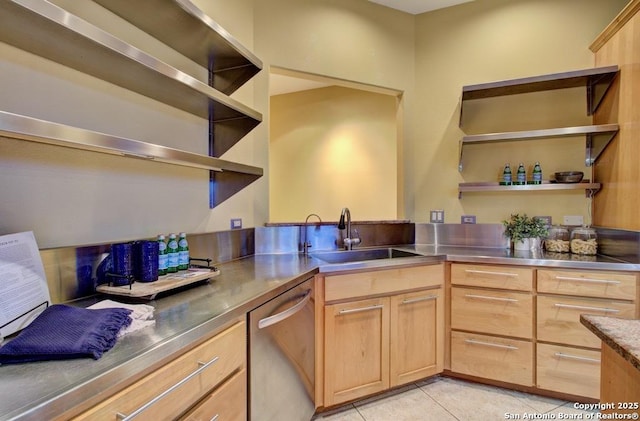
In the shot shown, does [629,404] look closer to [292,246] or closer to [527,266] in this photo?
[527,266]

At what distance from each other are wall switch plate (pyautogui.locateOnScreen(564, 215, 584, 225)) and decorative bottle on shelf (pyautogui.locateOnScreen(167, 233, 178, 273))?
276cm

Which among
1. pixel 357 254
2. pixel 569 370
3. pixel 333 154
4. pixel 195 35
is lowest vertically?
pixel 569 370

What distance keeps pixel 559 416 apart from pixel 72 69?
9.68ft

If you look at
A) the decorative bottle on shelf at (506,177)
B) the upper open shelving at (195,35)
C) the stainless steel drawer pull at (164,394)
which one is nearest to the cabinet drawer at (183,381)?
the stainless steel drawer pull at (164,394)

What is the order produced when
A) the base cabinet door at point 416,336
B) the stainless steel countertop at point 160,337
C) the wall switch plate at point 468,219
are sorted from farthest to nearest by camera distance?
the wall switch plate at point 468,219 < the base cabinet door at point 416,336 < the stainless steel countertop at point 160,337

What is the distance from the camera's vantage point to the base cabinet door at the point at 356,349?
1.81 m

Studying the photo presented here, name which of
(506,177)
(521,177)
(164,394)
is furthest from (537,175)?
(164,394)

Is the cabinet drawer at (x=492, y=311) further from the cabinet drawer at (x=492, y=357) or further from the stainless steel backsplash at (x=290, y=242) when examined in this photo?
the stainless steel backsplash at (x=290, y=242)

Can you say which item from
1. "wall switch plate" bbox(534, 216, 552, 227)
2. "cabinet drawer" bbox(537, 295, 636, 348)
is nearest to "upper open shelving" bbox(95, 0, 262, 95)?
"cabinet drawer" bbox(537, 295, 636, 348)

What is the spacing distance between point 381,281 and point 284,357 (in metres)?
0.77

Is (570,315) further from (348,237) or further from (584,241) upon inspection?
(348,237)

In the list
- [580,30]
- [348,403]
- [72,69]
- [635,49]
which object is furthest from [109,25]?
[580,30]

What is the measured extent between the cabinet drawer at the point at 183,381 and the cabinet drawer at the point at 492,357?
5.37ft

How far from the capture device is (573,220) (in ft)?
8.02
